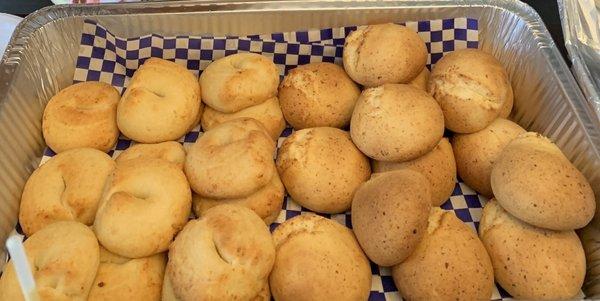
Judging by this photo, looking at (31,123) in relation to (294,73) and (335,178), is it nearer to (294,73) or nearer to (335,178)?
(294,73)

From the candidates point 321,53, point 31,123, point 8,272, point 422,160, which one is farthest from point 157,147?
point 422,160

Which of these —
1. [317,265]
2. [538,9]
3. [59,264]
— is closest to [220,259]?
[317,265]

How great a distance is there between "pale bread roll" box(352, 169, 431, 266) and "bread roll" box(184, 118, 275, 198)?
28cm

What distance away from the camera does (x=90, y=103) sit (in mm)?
1495

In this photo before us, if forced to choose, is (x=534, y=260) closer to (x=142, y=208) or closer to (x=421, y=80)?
(x=421, y=80)

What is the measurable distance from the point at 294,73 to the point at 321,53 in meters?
0.18

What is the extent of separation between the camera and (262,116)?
155 cm

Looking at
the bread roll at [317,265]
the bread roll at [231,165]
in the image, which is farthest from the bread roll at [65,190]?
the bread roll at [317,265]

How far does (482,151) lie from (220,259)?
82 cm

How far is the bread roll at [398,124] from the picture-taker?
4.34 feet

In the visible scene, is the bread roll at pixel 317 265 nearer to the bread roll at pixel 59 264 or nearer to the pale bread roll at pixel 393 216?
the pale bread roll at pixel 393 216

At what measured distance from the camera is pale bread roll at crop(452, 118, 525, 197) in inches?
56.3

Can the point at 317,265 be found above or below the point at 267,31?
below

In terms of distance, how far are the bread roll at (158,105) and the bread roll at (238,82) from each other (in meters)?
0.06
